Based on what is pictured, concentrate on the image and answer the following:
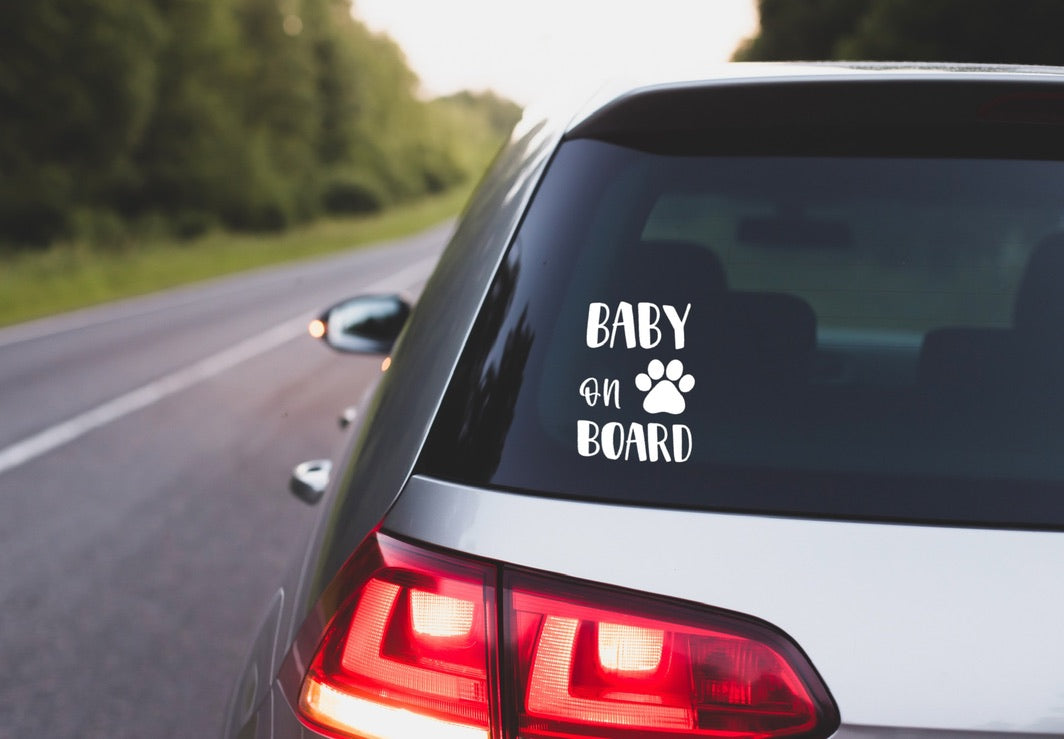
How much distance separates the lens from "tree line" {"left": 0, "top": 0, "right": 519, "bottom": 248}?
32844 millimetres

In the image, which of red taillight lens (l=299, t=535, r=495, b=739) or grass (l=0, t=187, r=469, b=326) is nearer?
red taillight lens (l=299, t=535, r=495, b=739)

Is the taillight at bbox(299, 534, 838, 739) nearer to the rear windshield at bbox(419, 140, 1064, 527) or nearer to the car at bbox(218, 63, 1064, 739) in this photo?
the car at bbox(218, 63, 1064, 739)

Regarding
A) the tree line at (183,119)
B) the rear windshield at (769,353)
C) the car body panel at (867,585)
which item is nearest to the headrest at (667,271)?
the rear windshield at (769,353)

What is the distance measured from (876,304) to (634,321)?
1.16 ft

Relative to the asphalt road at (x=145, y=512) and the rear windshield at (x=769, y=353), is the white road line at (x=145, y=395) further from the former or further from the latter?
the rear windshield at (x=769, y=353)

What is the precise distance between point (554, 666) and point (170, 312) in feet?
55.4

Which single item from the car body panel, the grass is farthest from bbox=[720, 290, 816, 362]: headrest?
the grass

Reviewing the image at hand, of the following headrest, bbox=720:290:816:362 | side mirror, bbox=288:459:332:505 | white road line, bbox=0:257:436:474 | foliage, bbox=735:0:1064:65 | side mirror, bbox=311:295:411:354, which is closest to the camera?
headrest, bbox=720:290:816:362

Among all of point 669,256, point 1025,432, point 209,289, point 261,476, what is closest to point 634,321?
point 669,256

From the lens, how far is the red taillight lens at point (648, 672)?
3.87ft

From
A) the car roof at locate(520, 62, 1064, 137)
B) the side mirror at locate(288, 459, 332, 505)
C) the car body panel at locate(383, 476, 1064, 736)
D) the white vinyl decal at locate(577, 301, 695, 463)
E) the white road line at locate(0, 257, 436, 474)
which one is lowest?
the white road line at locate(0, 257, 436, 474)

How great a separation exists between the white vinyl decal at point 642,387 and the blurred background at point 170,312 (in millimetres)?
537

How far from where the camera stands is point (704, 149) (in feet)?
4.73

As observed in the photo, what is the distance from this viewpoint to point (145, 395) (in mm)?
9609
